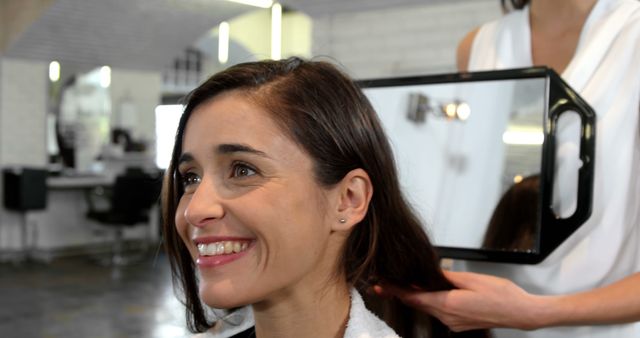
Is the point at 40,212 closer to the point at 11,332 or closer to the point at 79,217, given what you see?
the point at 79,217

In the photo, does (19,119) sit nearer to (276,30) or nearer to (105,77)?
(105,77)

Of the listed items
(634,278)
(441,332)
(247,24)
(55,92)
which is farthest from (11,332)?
(247,24)

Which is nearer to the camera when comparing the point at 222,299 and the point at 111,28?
the point at 222,299

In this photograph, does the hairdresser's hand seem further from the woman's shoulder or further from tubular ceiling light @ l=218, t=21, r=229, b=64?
tubular ceiling light @ l=218, t=21, r=229, b=64

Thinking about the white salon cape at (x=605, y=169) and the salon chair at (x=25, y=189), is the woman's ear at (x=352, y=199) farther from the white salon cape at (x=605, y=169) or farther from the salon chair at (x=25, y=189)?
the salon chair at (x=25, y=189)

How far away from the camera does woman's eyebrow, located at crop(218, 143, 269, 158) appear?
96cm

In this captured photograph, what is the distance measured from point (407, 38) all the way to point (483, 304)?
3722mm

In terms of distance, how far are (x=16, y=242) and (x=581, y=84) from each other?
25.1ft

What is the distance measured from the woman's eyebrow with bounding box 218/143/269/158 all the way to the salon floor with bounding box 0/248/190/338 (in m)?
3.29

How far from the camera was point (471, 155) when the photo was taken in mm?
1228

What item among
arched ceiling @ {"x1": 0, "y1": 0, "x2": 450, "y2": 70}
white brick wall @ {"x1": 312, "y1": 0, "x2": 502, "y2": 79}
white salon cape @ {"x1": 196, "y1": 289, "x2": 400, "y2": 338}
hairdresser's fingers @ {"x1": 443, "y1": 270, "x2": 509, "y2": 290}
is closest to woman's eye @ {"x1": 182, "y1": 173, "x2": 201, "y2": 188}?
white salon cape @ {"x1": 196, "y1": 289, "x2": 400, "y2": 338}

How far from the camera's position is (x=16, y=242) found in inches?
302

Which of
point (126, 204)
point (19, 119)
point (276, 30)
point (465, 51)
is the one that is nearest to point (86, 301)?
point (126, 204)

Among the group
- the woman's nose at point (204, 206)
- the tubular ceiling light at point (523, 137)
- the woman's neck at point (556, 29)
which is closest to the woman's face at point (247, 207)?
the woman's nose at point (204, 206)
